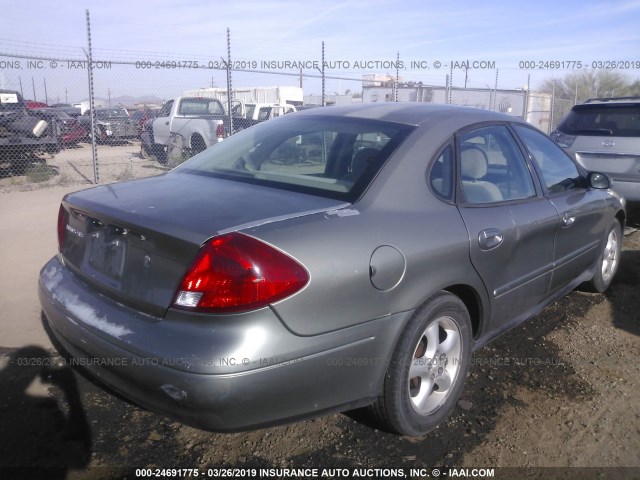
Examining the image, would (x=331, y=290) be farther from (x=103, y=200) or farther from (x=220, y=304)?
(x=103, y=200)

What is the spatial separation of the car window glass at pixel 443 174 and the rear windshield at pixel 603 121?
4886 mm

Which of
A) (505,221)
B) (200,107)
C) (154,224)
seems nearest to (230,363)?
(154,224)

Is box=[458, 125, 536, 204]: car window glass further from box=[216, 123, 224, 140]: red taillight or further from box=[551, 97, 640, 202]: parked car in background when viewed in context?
box=[216, 123, 224, 140]: red taillight

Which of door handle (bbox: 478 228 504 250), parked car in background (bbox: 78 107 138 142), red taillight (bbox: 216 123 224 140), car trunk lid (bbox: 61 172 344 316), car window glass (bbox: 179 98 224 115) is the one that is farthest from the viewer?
parked car in background (bbox: 78 107 138 142)

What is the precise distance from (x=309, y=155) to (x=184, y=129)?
10.7 metres

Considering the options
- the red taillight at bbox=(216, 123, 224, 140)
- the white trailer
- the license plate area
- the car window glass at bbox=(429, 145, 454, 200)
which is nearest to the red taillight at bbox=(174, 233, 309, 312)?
the license plate area

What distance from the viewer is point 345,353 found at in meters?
2.22

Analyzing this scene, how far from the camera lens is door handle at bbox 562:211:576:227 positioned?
143 inches

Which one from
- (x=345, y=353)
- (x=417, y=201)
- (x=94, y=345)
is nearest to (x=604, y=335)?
(x=417, y=201)

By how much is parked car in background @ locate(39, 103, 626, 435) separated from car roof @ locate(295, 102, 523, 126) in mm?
14

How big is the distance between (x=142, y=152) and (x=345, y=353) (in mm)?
14516

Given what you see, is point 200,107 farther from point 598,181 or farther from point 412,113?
point 412,113

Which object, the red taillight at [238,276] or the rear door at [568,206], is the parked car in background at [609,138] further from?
the red taillight at [238,276]

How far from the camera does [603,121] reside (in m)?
6.98
